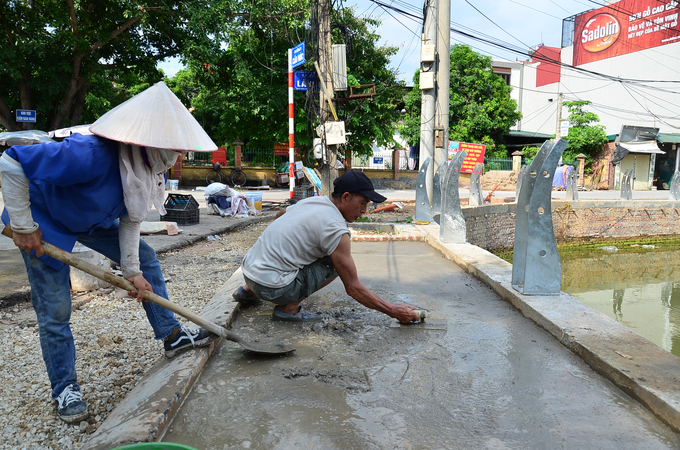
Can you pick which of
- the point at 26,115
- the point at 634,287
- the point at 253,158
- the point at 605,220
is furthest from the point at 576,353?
the point at 253,158

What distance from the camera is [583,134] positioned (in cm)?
2505

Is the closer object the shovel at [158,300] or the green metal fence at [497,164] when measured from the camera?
the shovel at [158,300]

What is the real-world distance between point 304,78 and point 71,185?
834 centimetres

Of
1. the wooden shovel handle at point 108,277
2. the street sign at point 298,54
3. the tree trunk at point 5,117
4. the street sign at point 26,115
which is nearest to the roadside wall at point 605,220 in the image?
the street sign at point 298,54

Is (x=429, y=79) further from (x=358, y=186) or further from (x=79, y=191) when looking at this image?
(x=79, y=191)

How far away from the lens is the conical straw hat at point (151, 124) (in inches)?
79.2

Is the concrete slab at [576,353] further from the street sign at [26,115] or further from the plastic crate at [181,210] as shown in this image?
the street sign at [26,115]

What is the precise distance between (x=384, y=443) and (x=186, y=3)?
1323 centimetres

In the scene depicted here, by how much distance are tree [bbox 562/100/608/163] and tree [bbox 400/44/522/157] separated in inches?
126

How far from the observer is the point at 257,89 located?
59.9ft

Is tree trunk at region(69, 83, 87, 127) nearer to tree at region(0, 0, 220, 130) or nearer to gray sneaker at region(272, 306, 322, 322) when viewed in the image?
tree at region(0, 0, 220, 130)

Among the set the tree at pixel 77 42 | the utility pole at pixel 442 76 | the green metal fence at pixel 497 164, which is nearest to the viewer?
the utility pole at pixel 442 76

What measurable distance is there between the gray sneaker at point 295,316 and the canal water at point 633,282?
11.5 ft

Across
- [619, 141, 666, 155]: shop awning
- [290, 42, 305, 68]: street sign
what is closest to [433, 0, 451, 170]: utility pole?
[290, 42, 305, 68]: street sign
